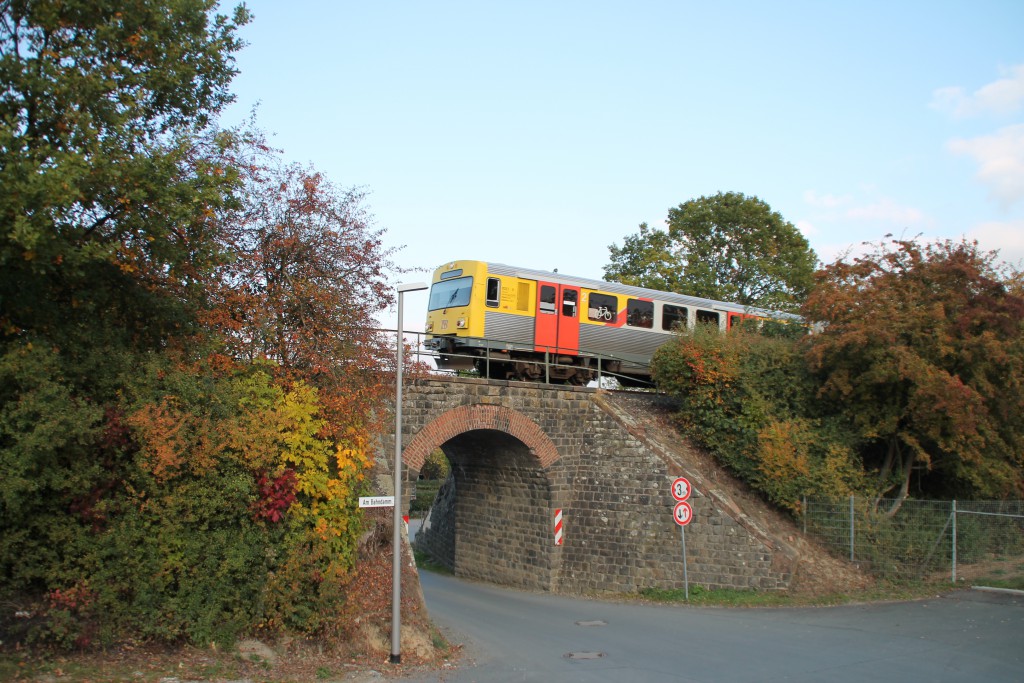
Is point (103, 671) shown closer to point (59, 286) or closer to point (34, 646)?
point (34, 646)

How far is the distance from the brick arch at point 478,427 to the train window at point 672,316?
6398 millimetres

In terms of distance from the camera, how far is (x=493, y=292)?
21.2 metres

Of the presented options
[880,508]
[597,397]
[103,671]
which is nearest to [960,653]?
[880,508]

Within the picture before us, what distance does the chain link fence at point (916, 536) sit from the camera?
18.3 m

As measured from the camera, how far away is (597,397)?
21.1 metres

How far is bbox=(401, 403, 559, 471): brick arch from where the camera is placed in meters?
18.1

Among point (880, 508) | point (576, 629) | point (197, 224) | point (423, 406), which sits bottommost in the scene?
point (576, 629)

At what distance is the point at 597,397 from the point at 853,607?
7.45 metres

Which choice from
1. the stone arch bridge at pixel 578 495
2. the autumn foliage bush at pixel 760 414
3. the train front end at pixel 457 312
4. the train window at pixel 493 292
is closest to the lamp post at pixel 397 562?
the stone arch bridge at pixel 578 495

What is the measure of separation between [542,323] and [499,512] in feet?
16.3

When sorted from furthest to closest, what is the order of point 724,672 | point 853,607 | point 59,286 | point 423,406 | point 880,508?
point 880,508, point 423,406, point 853,607, point 59,286, point 724,672

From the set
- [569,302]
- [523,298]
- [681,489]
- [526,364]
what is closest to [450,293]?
[523,298]

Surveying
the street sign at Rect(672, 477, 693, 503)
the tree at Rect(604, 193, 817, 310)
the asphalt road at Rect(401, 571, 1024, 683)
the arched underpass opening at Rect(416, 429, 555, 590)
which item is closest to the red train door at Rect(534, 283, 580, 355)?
the arched underpass opening at Rect(416, 429, 555, 590)

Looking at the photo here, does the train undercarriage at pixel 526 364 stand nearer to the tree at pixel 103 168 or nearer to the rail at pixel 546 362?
the rail at pixel 546 362
